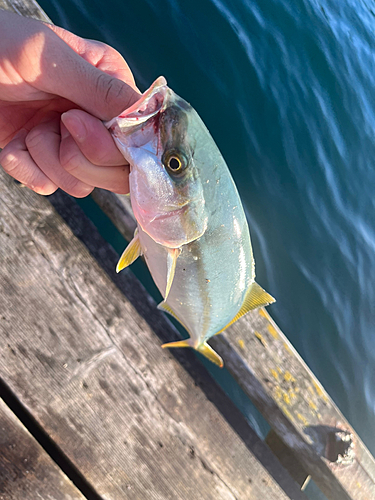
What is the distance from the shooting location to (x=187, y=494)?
1.84 metres

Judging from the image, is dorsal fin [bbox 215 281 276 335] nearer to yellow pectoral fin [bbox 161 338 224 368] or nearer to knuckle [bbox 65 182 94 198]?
yellow pectoral fin [bbox 161 338 224 368]

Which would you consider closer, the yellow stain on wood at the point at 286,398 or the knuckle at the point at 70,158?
the knuckle at the point at 70,158

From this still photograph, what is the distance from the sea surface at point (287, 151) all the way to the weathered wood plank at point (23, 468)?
7.42 ft

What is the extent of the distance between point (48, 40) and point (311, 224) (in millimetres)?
4261

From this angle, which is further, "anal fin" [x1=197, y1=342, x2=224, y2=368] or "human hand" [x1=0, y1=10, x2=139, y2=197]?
"anal fin" [x1=197, y1=342, x2=224, y2=368]

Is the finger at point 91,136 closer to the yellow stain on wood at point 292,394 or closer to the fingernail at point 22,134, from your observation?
the fingernail at point 22,134

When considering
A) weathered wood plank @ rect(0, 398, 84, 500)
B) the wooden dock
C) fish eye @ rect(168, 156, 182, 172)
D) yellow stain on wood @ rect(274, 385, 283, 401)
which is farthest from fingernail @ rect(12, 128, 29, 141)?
yellow stain on wood @ rect(274, 385, 283, 401)

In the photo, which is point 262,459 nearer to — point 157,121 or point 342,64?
point 157,121

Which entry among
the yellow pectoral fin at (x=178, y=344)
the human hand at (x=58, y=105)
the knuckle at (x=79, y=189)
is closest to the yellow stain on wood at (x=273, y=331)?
the yellow pectoral fin at (x=178, y=344)

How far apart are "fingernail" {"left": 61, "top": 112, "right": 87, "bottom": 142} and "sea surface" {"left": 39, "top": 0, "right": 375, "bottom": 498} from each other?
2419 mm

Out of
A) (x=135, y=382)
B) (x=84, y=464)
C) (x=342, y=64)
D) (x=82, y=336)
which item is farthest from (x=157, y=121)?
(x=342, y=64)

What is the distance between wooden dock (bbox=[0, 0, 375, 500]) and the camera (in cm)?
168

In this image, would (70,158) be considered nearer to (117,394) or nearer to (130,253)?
(130,253)

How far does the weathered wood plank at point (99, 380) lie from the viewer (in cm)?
171
